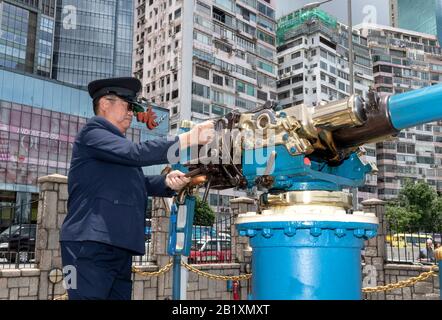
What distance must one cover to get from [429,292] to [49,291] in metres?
7.98

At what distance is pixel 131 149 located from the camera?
2.11 meters

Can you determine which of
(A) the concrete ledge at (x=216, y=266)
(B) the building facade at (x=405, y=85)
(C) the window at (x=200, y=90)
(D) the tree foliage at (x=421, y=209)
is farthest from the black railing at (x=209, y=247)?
(B) the building facade at (x=405, y=85)

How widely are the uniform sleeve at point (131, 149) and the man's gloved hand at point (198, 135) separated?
0.04m

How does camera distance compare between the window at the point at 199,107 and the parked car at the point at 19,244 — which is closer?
the parked car at the point at 19,244

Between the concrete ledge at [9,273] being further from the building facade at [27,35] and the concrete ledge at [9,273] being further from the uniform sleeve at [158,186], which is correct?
the building facade at [27,35]

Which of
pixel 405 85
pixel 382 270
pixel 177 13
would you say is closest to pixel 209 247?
pixel 382 270

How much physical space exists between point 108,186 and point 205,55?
1813 inches

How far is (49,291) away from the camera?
23.8 ft

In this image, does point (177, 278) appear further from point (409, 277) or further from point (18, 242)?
point (409, 277)

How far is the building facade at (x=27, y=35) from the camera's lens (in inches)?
1853

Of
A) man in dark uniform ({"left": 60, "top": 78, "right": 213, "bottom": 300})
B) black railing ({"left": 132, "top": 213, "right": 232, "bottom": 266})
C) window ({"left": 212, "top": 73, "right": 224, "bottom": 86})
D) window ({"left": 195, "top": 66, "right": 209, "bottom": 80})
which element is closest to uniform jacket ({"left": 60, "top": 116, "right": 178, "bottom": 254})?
man in dark uniform ({"left": 60, "top": 78, "right": 213, "bottom": 300})

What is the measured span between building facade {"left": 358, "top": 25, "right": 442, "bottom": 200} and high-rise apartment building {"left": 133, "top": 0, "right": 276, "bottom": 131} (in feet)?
70.7

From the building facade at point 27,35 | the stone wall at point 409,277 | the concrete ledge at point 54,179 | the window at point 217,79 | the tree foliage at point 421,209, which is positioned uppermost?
the building facade at point 27,35
